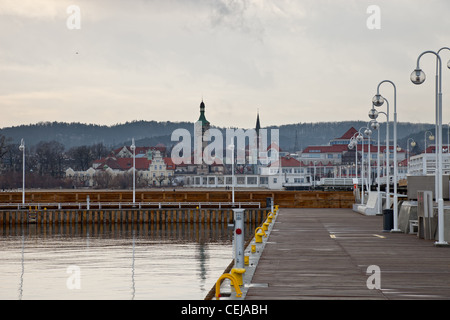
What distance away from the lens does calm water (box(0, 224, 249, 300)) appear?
1125 inches

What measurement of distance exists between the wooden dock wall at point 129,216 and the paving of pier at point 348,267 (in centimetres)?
4085

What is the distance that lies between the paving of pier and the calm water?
14.2ft

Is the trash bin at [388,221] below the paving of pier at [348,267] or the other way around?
the other way around

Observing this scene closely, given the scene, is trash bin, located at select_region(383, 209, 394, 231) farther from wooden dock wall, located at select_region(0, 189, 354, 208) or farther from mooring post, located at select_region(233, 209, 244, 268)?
wooden dock wall, located at select_region(0, 189, 354, 208)

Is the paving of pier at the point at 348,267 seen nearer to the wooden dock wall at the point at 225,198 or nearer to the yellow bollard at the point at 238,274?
the yellow bollard at the point at 238,274

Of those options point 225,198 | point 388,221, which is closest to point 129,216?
point 225,198

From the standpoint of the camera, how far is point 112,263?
38.6 metres

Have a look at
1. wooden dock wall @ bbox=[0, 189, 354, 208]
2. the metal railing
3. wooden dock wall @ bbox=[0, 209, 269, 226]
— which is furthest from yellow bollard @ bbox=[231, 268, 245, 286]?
wooden dock wall @ bbox=[0, 189, 354, 208]

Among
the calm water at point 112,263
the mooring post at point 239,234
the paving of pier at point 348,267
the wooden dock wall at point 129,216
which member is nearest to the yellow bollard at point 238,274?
the paving of pier at point 348,267

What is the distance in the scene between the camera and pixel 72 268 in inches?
1430

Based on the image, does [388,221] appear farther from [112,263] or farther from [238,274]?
[238,274]

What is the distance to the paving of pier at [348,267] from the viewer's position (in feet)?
56.6
